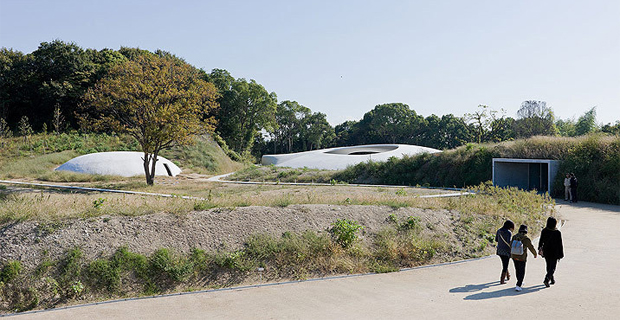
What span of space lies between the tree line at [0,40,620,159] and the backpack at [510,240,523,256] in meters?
17.3

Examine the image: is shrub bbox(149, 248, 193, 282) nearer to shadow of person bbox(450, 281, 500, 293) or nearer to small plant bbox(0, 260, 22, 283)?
small plant bbox(0, 260, 22, 283)

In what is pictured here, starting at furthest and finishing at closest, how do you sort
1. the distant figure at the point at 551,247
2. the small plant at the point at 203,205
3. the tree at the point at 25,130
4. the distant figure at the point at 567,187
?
the tree at the point at 25,130
the distant figure at the point at 567,187
the small plant at the point at 203,205
the distant figure at the point at 551,247

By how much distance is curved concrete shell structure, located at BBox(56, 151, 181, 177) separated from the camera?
27.1 meters

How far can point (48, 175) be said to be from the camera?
84.7ft

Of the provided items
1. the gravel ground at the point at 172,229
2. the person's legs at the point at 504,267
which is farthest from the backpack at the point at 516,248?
the gravel ground at the point at 172,229

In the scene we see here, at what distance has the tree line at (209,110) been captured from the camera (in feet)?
71.1

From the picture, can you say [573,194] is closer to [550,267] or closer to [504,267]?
[550,267]

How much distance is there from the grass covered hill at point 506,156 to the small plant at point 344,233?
14160 millimetres

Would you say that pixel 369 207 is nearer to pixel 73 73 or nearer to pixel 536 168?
pixel 536 168

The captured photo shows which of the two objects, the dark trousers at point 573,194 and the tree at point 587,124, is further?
the tree at point 587,124

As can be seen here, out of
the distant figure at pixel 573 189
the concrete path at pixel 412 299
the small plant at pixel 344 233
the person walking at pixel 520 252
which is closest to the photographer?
the concrete path at pixel 412 299

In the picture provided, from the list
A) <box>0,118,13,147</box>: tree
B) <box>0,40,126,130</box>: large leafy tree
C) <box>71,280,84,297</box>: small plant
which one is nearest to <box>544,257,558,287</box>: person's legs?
<box>71,280,84,297</box>: small plant

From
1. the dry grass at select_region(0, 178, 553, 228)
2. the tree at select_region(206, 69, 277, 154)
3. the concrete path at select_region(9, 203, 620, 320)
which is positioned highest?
the tree at select_region(206, 69, 277, 154)

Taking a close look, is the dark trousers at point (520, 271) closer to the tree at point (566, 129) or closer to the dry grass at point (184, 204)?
the dry grass at point (184, 204)
